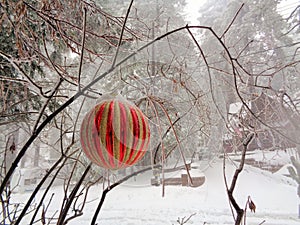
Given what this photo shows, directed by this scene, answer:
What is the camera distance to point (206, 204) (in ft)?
4.23

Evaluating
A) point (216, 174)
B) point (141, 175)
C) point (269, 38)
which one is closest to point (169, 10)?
point (269, 38)

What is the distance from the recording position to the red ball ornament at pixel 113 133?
0.18m

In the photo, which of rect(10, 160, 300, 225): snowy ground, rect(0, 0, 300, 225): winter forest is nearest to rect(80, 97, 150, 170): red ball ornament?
rect(0, 0, 300, 225): winter forest

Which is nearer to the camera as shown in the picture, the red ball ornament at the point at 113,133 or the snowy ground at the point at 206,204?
the red ball ornament at the point at 113,133

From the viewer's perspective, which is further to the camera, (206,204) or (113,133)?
(206,204)

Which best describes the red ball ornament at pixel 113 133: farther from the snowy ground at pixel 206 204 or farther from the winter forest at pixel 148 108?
the snowy ground at pixel 206 204

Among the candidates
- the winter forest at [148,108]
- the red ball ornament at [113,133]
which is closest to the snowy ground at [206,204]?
the winter forest at [148,108]

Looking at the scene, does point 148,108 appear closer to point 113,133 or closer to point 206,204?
point 113,133

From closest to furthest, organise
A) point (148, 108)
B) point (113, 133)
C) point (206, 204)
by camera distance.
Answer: point (113, 133) → point (148, 108) → point (206, 204)

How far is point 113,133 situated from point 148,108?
0.42ft

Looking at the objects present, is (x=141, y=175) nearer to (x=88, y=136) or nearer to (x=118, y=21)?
(x=88, y=136)

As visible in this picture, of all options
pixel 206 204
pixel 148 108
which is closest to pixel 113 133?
pixel 148 108

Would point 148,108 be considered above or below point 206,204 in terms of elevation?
above

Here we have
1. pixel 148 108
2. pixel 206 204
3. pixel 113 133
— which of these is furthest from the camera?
pixel 206 204
